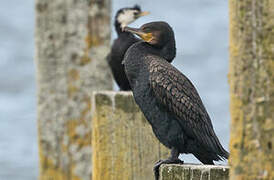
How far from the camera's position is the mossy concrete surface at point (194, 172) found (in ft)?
9.88

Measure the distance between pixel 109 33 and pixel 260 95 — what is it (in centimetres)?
516

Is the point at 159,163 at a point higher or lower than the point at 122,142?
lower

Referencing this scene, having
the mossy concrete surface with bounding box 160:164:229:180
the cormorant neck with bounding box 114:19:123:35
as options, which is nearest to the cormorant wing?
the mossy concrete surface with bounding box 160:164:229:180

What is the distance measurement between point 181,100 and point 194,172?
3.80ft

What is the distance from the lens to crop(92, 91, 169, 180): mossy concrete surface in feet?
13.8

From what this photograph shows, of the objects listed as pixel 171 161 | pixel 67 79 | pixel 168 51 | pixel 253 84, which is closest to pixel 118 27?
pixel 67 79

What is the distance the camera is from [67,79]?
729 cm

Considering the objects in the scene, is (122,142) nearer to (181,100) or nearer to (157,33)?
(181,100)

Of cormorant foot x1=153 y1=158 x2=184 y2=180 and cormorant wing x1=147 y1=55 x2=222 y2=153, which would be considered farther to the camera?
cormorant wing x1=147 y1=55 x2=222 y2=153

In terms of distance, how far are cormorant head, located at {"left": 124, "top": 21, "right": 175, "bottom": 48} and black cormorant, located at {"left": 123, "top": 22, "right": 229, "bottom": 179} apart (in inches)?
6.0

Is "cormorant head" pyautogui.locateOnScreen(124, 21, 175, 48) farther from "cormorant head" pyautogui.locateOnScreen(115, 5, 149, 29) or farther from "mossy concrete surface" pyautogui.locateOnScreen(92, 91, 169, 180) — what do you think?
"cormorant head" pyautogui.locateOnScreen(115, 5, 149, 29)

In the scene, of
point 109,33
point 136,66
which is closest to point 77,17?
point 109,33

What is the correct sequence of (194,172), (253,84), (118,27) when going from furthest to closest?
1. (118,27)
2. (194,172)
3. (253,84)

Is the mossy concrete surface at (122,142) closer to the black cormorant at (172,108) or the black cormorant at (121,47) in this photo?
the black cormorant at (172,108)
